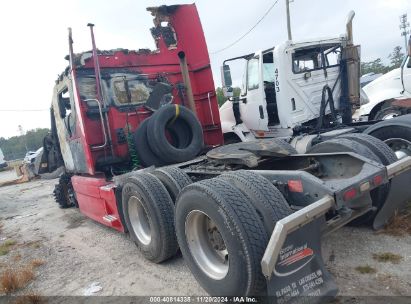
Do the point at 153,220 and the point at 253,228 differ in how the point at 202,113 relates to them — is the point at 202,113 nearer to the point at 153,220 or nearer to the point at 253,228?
the point at 153,220

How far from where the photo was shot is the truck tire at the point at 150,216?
3.97 metres

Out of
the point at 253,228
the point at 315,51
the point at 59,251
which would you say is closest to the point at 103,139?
the point at 59,251

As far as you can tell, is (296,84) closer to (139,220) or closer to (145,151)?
(145,151)

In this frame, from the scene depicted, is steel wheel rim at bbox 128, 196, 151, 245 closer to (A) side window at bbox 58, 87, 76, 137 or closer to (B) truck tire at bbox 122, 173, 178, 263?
(B) truck tire at bbox 122, 173, 178, 263

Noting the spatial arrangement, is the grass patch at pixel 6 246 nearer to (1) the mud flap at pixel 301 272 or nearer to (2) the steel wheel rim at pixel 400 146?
(1) the mud flap at pixel 301 272

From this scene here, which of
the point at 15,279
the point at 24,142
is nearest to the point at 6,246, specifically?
the point at 15,279

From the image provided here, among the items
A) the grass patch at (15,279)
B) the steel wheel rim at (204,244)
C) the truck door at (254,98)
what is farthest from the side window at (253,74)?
the grass patch at (15,279)

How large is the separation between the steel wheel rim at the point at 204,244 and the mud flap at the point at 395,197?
6.04 feet

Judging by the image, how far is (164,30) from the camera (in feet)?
21.3

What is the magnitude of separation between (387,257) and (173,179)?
2.28m

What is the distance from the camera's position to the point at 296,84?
22.0ft

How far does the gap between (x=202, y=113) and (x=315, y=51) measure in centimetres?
245

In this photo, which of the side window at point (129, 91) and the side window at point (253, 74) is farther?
the side window at point (253, 74)

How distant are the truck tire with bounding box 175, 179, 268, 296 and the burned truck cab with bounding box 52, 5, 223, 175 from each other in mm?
2522
